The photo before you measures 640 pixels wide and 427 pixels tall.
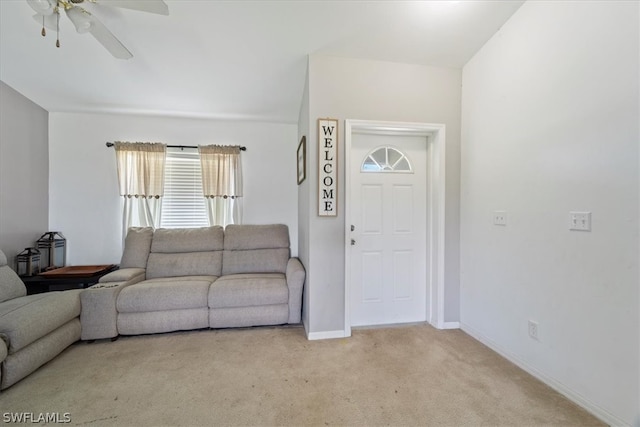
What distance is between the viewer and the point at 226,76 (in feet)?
8.59

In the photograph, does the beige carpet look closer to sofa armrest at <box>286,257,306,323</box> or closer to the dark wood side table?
sofa armrest at <box>286,257,306,323</box>

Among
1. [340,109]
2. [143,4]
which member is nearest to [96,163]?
[143,4]

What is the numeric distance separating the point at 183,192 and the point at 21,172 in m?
1.56

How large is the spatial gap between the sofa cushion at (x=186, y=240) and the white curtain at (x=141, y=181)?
0.95 ft

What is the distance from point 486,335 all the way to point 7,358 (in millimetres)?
3566

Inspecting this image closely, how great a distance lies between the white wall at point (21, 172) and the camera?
2.60 meters

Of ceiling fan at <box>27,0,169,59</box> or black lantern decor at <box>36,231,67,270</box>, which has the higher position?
ceiling fan at <box>27,0,169,59</box>

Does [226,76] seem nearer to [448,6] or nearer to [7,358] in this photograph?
[448,6]

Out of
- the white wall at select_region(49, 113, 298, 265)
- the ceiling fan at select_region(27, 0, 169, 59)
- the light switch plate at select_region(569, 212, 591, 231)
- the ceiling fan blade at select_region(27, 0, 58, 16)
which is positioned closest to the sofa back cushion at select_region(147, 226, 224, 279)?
the white wall at select_region(49, 113, 298, 265)

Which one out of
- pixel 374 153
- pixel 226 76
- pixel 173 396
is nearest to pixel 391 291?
pixel 374 153

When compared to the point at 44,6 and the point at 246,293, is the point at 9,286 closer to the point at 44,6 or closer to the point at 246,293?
the point at 246,293

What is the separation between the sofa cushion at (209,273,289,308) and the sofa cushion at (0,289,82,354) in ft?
3.57

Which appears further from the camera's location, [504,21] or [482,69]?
[482,69]

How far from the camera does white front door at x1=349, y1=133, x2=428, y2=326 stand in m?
2.64
